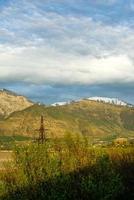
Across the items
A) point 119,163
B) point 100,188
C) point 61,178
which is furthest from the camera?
point 119,163

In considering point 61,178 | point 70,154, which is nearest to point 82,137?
point 70,154

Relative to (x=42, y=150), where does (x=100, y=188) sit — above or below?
below

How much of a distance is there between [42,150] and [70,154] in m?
4.35

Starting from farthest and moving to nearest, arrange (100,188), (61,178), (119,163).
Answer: (119,163) < (61,178) < (100,188)

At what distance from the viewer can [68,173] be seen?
228 ft

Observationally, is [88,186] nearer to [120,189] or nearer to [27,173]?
[120,189]

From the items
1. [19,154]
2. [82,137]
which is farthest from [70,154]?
[19,154]

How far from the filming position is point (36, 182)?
70562 mm

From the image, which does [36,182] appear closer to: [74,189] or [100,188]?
[74,189]

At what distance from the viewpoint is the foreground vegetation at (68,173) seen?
64.0 meters

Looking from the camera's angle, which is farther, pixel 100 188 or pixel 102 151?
pixel 102 151

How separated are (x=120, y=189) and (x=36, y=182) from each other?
1309cm

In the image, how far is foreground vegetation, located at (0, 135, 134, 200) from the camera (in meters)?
64.0

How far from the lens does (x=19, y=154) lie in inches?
2881
